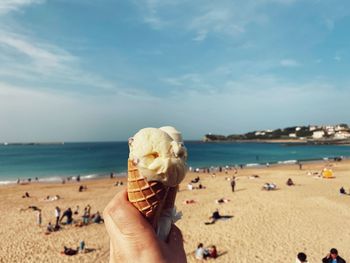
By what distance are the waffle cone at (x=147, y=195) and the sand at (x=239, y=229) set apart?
11.0 meters

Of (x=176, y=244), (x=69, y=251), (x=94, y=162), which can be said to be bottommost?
(x=94, y=162)

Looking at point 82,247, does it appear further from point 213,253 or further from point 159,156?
point 159,156

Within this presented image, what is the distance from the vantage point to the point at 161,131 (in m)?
2.54

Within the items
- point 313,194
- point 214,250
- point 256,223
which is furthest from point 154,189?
point 313,194

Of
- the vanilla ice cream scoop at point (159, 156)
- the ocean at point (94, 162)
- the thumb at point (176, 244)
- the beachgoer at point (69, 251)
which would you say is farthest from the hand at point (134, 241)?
the ocean at point (94, 162)

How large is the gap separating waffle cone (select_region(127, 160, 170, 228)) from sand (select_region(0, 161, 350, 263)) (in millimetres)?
11044

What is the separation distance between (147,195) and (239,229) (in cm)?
1482

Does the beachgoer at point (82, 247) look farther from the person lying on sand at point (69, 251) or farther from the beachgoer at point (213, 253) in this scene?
the beachgoer at point (213, 253)

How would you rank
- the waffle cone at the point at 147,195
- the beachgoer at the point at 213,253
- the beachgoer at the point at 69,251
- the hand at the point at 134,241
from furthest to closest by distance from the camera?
the beachgoer at the point at 69,251 < the beachgoer at the point at 213,253 < the waffle cone at the point at 147,195 < the hand at the point at 134,241

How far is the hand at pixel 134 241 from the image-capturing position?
7.08 ft

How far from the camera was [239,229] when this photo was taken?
16.2 m

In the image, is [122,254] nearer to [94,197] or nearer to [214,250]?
[214,250]

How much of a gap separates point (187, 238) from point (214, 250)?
2474 millimetres

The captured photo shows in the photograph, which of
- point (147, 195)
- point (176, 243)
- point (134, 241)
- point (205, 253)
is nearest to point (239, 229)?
point (205, 253)
